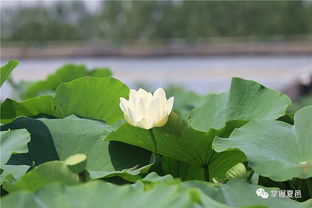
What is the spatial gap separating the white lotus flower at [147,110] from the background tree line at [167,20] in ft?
72.4

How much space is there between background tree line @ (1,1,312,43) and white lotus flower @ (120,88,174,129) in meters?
22.1

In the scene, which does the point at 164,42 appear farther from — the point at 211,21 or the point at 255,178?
the point at 255,178

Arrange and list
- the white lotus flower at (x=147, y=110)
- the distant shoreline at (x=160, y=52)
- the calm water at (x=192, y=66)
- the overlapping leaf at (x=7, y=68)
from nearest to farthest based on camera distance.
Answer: the white lotus flower at (x=147, y=110)
the overlapping leaf at (x=7, y=68)
the calm water at (x=192, y=66)
the distant shoreline at (x=160, y=52)

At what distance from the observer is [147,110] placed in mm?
536

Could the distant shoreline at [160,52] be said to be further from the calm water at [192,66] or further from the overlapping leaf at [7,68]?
the overlapping leaf at [7,68]

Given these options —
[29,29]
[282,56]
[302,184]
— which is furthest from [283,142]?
[29,29]

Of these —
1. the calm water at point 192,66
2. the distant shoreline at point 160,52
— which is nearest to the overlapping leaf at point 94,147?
the calm water at point 192,66

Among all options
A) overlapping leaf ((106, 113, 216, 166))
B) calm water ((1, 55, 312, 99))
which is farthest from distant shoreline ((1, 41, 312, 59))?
overlapping leaf ((106, 113, 216, 166))

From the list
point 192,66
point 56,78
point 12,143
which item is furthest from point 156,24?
point 12,143

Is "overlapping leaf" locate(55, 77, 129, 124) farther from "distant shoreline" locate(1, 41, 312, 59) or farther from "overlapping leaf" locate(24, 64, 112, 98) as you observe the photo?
"distant shoreline" locate(1, 41, 312, 59)

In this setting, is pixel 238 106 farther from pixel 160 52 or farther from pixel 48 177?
pixel 160 52

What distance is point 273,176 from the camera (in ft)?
1.67

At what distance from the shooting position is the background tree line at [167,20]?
23.2 meters

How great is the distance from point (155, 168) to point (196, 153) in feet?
0.14
